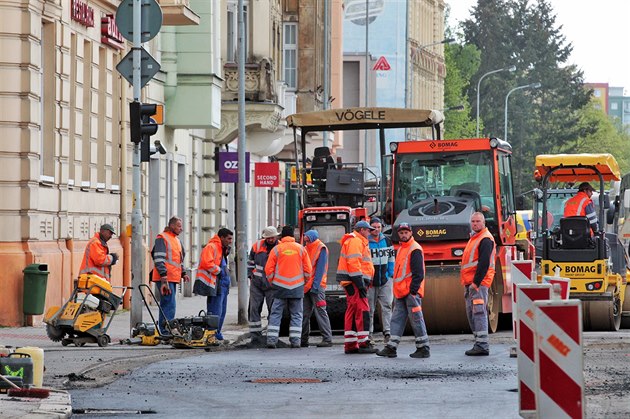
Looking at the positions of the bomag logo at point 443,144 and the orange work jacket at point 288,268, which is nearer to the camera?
the orange work jacket at point 288,268

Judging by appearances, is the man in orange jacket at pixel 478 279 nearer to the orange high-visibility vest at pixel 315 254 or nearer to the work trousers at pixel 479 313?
the work trousers at pixel 479 313

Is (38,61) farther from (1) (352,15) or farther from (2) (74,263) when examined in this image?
(1) (352,15)

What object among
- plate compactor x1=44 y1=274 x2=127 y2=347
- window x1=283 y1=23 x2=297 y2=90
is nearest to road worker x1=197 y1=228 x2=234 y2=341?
plate compactor x1=44 y1=274 x2=127 y2=347

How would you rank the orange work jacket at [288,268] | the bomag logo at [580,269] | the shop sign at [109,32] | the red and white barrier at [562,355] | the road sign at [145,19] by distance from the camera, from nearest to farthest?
the red and white barrier at [562,355] → the orange work jacket at [288,268] → the road sign at [145,19] → the bomag logo at [580,269] → the shop sign at [109,32]

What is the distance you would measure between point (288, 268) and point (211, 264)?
53.0 inches

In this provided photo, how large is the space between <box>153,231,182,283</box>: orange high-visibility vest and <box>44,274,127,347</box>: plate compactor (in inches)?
73.7

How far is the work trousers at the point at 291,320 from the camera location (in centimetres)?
2419

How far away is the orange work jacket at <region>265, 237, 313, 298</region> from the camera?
79.8 feet

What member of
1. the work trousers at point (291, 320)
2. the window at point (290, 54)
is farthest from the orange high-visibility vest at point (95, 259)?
the window at point (290, 54)

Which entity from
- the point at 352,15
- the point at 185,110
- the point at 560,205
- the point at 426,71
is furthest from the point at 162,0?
the point at 426,71

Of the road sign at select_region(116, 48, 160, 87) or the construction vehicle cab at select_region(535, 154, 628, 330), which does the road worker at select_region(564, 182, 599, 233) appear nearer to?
the construction vehicle cab at select_region(535, 154, 628, 330)

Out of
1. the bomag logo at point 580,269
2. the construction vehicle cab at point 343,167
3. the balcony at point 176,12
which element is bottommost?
the bomag logo at point 580,269

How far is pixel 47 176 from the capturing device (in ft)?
92.7

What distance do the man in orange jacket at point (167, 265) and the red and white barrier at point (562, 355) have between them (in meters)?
13.9
